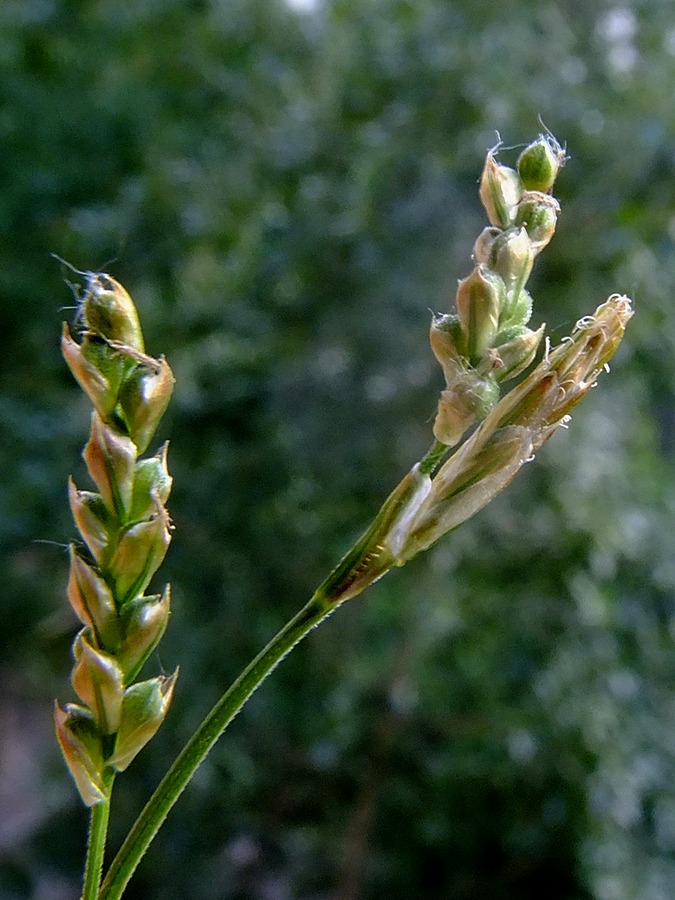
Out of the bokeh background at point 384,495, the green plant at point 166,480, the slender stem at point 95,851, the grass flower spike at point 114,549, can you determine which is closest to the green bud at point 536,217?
the green plant at point 166,480

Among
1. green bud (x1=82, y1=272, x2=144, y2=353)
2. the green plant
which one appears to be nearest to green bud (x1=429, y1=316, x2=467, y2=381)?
the green plant

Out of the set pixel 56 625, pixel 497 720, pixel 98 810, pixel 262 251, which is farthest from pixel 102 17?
pixel 98 810

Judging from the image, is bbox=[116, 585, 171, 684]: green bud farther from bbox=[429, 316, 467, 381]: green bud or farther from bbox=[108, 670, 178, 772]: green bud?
bbox=[429, 316, 467, 381]: green bud

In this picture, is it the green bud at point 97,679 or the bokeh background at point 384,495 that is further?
the bokeh background at point 384,495

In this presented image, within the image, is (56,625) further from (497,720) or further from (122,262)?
(497,720)

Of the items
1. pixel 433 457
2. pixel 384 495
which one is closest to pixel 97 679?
pixel 433 457

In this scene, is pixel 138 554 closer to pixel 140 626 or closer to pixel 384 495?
pixel 140 626

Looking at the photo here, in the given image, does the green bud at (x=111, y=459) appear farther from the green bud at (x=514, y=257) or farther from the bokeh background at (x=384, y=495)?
the bokeh background at (x=384, y=495)
